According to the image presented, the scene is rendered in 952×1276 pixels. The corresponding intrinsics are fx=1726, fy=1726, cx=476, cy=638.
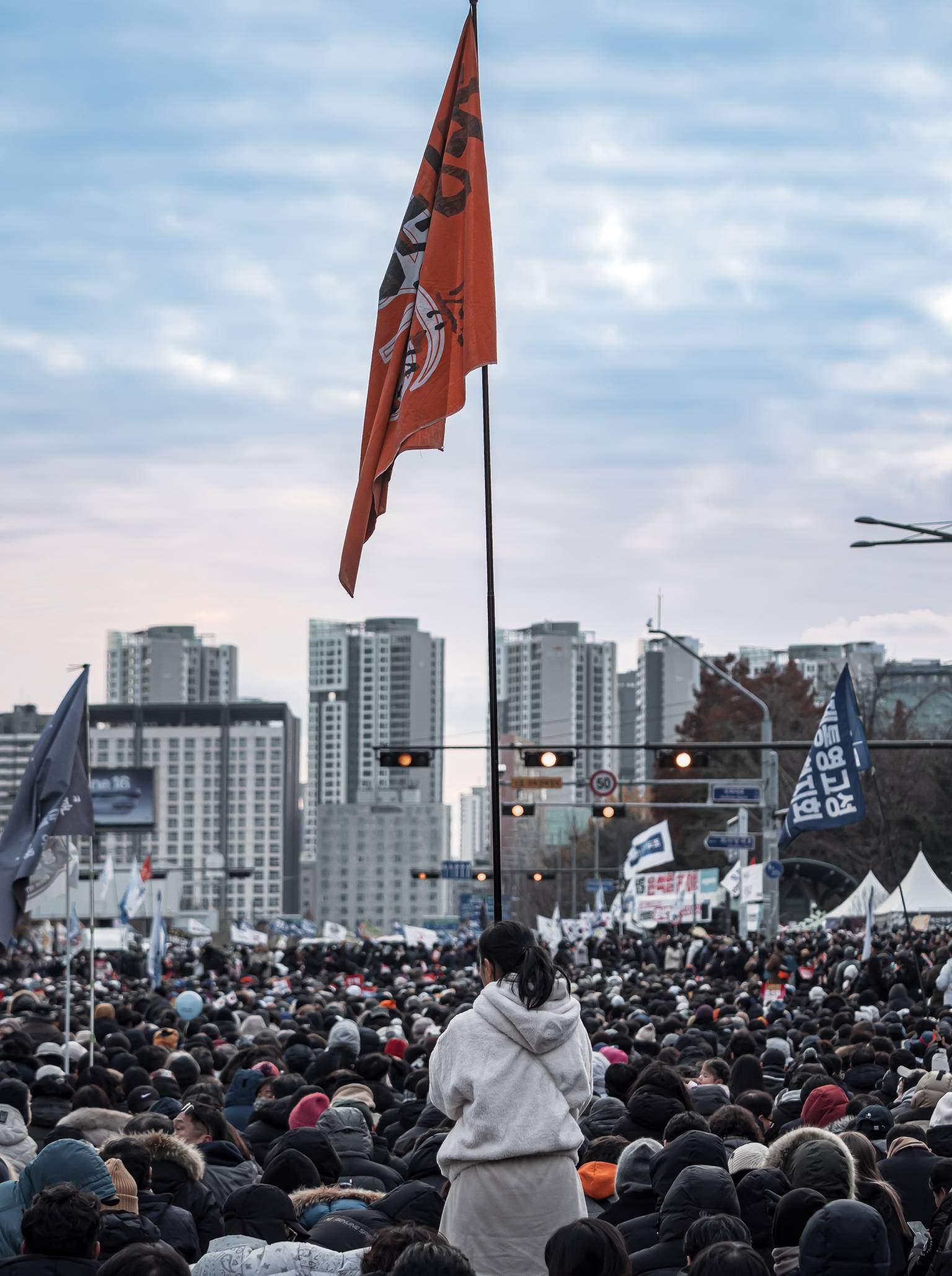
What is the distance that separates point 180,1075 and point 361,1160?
201 inches

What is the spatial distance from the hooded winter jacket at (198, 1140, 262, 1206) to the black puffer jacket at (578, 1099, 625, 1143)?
199 centimetres

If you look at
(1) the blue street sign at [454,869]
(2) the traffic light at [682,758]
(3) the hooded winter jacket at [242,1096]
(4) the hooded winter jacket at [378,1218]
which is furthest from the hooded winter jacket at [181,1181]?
(1) the blue street sign at [454,869]

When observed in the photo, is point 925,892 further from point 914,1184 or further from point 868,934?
point 914,1184

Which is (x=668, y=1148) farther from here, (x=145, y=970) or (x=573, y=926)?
(x=573, y=926)

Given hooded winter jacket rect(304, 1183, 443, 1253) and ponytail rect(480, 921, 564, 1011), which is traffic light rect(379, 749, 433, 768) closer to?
hooded winter jacket rect(304, 1183, 443, 1253)

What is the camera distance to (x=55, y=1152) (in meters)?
6.69

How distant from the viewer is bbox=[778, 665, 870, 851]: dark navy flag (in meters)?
21.9

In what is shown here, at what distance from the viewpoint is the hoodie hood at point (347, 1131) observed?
927 centimetres

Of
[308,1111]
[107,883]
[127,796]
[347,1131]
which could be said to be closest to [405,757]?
[308,1111]

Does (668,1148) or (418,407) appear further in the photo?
(418,407)

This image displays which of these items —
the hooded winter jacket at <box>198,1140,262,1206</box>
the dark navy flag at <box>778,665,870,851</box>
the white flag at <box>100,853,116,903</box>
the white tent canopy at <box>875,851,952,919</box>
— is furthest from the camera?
the white flag at <box>100,853,116,903</box>

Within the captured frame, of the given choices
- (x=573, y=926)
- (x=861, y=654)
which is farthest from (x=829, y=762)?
(x=861, y=654)

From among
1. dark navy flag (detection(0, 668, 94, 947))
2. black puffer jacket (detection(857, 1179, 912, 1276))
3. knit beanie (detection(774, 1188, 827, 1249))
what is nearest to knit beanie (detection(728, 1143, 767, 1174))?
black puffer jacket (detection(857, 1179, 912, 1276))

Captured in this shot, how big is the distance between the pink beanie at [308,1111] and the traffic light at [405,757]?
17628 mm
